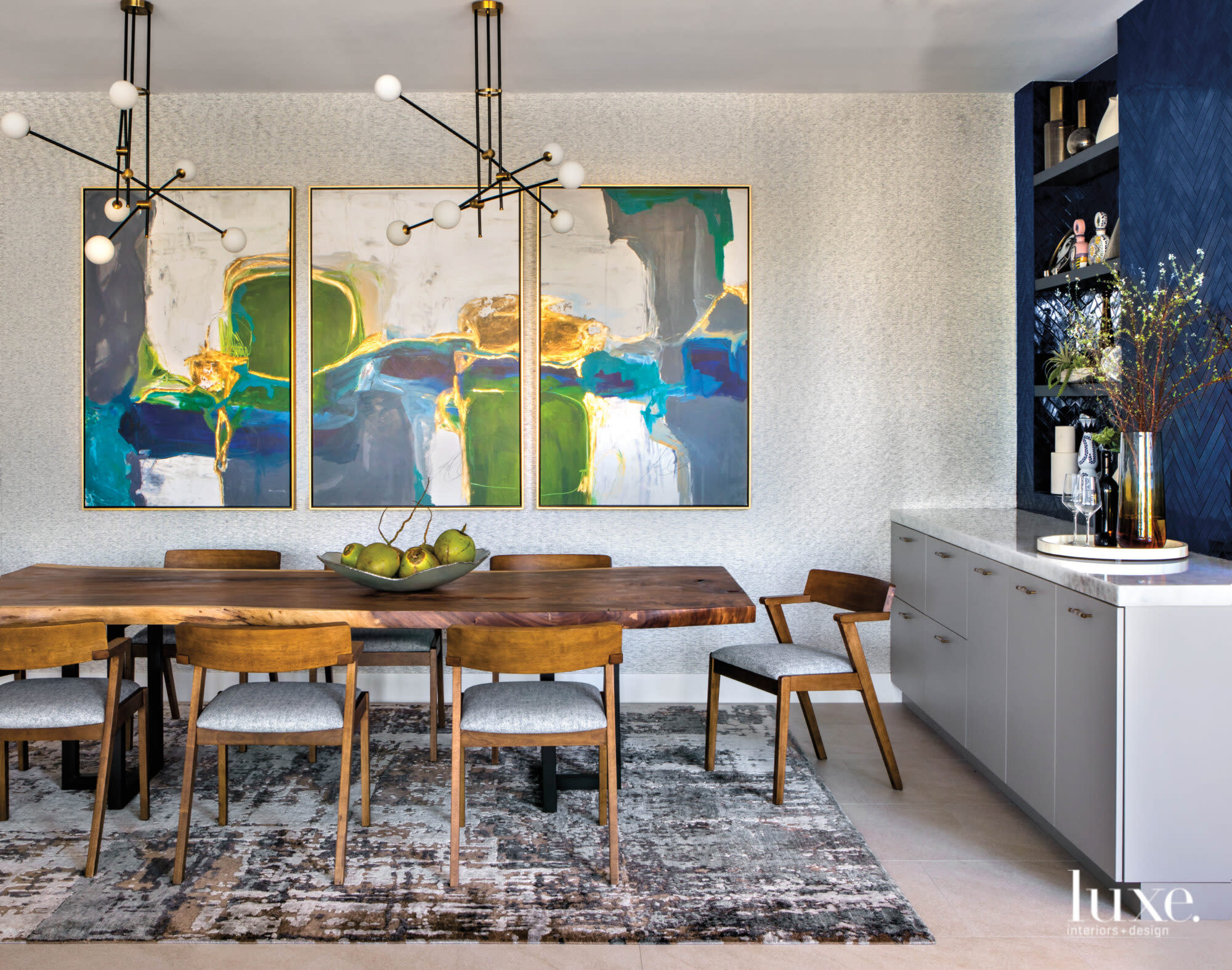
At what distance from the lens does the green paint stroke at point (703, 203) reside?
417 centimetres

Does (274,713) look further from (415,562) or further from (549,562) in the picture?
(549,562)

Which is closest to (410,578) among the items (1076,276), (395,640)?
(395,640)

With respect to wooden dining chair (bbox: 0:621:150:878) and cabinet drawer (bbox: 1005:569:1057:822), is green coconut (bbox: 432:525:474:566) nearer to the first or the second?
wooden dining chair (bbox: 0:621:150:878)

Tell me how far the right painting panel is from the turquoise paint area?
197cm

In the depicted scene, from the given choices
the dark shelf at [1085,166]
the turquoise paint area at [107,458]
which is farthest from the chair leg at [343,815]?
the dark shelf at [1085,166]

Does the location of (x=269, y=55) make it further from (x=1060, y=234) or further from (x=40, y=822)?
(x=1060, y=234)

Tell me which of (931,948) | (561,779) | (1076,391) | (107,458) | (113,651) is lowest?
(931,948)

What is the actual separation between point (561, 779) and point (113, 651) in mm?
1471

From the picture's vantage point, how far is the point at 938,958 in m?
2.17

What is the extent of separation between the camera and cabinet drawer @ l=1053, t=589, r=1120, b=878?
2.34m

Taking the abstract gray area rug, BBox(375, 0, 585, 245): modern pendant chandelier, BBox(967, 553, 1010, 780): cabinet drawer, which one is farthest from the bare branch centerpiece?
BBox(375, 0, 585, 245): modern pendant chandelier

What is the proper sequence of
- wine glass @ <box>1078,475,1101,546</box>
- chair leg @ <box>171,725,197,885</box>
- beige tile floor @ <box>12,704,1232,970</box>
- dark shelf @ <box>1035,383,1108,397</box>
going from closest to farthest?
1. beige tile floor @ <box>12,704,1232,970</box>
2. chair leg @ <box>171,725,197,885</box>
3. wine glass @ <box>1078,475,1101,546</box>
4. dark shelf @ <box>1035,383,1108,397</box>

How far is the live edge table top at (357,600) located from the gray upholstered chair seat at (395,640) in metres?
0.34

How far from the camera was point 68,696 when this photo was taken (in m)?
2.62
